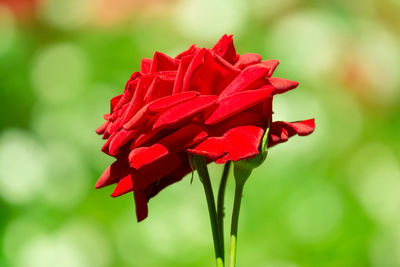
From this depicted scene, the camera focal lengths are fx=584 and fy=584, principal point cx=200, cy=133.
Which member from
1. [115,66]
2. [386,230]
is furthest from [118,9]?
[386,230]

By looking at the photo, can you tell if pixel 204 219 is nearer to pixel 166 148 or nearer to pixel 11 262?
pixel 11 262

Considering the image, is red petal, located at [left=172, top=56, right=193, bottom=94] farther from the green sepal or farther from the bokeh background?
the bokeh background

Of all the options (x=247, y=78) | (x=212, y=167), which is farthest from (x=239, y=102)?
(x=212, y=167)

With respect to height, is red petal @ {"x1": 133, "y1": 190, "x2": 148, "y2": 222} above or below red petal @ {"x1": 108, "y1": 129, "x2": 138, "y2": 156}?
below

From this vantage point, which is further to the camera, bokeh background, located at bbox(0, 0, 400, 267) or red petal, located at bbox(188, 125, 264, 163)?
bokeh background, located at bbox(0, 0, 400, 267)

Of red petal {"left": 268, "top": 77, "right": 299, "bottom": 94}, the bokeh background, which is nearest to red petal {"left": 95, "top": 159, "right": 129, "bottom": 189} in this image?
red petal {"left": 268, "top": 77, "right": 299, "bottom": 94}
